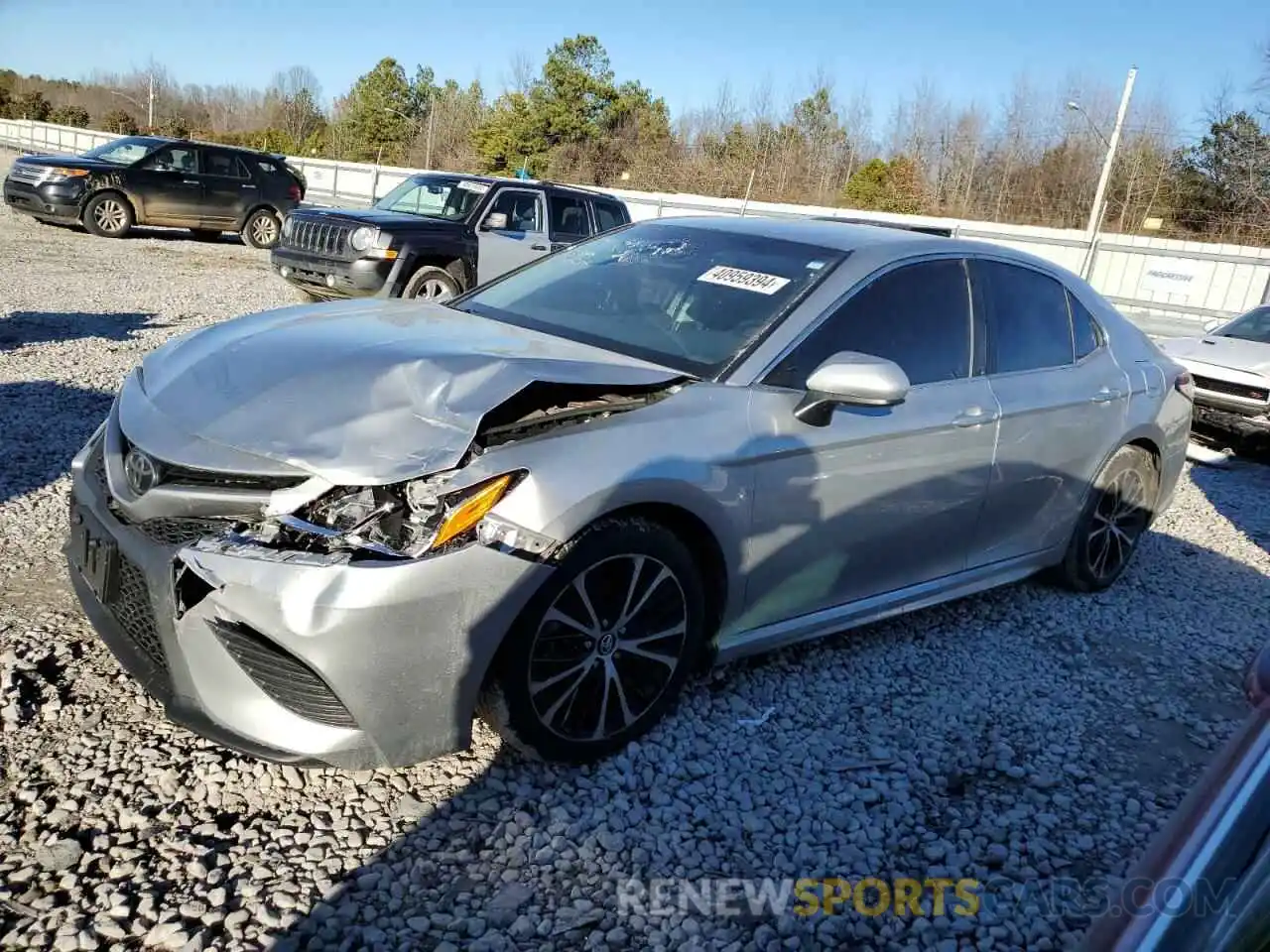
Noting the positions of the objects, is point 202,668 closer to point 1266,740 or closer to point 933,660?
point 1266,740

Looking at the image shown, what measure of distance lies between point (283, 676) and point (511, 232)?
9386 mm

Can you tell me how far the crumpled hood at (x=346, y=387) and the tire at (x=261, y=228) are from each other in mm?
15727

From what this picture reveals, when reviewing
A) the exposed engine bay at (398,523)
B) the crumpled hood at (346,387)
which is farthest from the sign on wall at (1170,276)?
the exposed engine bay at (398,523)

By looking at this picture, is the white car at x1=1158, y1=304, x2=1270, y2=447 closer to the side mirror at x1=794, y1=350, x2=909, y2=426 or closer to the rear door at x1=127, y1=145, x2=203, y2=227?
the side mirror at x1=794, y1=350, x2=909, y2=426

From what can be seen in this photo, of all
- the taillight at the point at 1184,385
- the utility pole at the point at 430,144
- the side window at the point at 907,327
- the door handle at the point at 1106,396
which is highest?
the utility pole at the point at 430,144

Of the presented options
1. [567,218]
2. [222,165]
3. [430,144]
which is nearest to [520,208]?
[567,218]

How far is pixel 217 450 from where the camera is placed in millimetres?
2656

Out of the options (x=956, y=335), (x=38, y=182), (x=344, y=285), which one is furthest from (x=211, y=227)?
(x=956, y=335)

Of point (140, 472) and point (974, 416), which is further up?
point (974, 416)

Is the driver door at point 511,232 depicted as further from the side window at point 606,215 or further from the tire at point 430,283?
the side window at point 606,215

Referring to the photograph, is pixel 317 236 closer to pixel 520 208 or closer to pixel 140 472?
pixel 520 208

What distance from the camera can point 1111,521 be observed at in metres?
5.02

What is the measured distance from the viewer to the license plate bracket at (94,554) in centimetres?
275

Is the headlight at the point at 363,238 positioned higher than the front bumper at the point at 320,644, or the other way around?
the headlight at the point at 363,238
